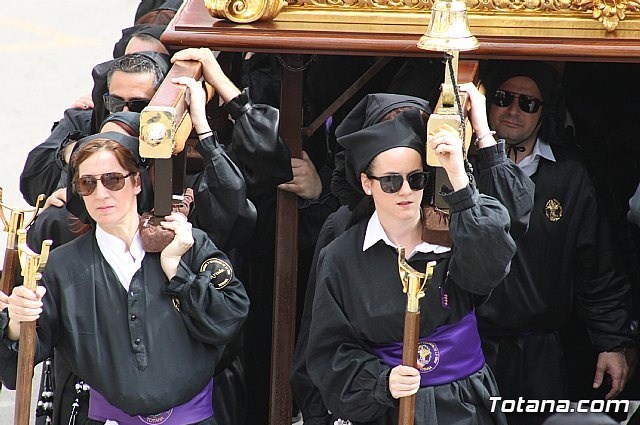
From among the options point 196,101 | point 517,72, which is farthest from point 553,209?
point 196,101

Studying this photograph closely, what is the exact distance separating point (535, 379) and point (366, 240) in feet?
4.05

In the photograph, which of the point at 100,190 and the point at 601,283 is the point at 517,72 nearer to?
the point at 601,283

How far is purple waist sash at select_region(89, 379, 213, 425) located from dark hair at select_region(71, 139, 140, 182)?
848 millimetres

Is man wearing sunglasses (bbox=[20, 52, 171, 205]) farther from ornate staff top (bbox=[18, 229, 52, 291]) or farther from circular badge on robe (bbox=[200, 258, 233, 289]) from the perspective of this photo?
ornate staff top (bbox=[18, 229, 52, 291])

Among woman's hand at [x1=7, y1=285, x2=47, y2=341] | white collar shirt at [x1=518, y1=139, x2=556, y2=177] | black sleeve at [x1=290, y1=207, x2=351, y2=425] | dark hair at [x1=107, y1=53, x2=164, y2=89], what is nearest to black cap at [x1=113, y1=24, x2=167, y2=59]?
dark hair at [x1=107, y1=53, x2=164, y2=89]

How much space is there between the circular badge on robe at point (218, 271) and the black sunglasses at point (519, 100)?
136 centimetres

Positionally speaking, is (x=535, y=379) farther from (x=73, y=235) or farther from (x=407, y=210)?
(x=73, y=235)

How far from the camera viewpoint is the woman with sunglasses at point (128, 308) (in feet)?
20.3

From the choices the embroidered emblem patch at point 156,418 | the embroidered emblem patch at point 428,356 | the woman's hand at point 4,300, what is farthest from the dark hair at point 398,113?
the woman's hand at point 4,300

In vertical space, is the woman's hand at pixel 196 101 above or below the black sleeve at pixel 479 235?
above

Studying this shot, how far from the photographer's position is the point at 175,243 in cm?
620

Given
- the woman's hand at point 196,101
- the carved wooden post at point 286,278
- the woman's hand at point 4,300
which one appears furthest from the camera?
the carved wooden post at point 286,278

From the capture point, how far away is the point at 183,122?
6.18 meters

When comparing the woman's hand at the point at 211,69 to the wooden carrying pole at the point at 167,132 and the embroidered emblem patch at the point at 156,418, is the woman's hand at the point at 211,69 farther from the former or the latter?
the embroidered emblem patch at the point at 156,418
